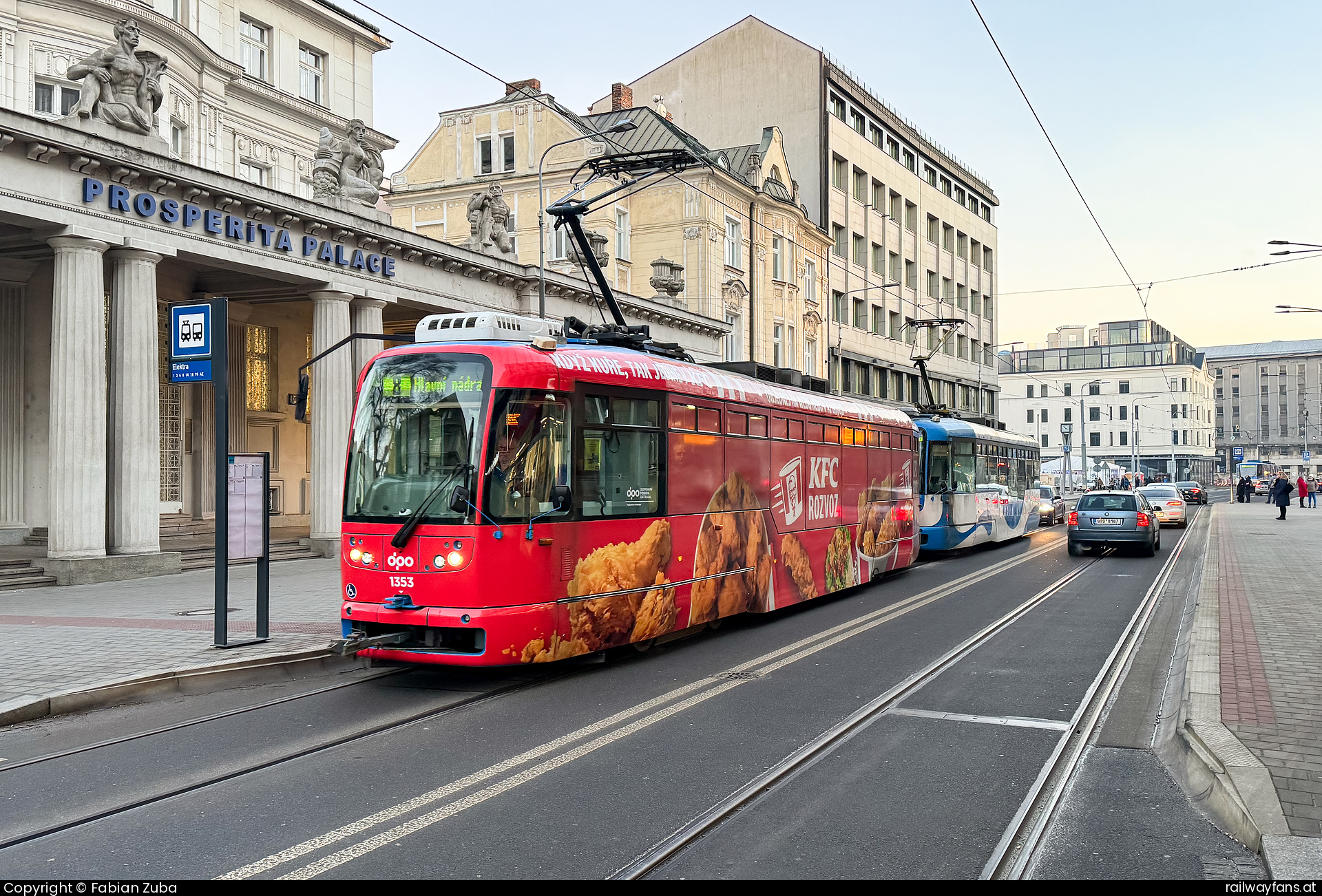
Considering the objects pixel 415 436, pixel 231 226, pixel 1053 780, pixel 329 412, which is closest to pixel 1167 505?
pixel 329 412

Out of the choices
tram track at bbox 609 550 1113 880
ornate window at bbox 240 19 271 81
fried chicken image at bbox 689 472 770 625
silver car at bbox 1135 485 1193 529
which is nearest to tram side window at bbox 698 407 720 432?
fried chicken image at bbox 689 472 770 625

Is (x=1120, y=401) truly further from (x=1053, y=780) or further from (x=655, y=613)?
(x=1053, y=780)

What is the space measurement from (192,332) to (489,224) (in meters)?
15.7

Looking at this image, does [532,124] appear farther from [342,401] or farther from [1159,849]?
[1159,849]

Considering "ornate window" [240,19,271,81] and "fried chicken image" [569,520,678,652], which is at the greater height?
"ornate window" [240,19,271,81]

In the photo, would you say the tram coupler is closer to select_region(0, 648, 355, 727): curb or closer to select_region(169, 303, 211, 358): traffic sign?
select_region(0, 648, 355, 727): curb

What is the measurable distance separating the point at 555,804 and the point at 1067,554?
2122cm

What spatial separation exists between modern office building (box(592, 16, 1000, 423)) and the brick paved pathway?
27.2 meters

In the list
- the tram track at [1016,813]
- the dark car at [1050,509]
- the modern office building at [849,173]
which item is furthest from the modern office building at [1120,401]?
the tram track at [1016,813]

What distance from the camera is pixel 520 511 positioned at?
348 inches

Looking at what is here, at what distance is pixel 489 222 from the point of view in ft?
85.0

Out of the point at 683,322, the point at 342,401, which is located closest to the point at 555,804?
the point at 342,401

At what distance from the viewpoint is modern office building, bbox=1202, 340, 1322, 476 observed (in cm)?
13662

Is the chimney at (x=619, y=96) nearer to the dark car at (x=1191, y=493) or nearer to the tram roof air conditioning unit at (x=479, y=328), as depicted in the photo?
the tram roof air conditioning unit at (x=479, y=328)
